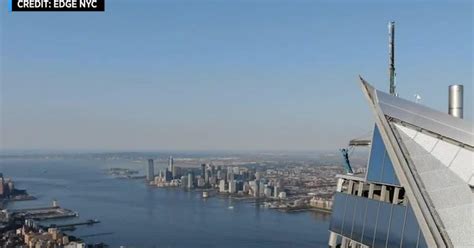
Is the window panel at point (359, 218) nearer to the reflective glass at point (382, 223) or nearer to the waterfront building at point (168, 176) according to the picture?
the reflective glass at point (382, 223)

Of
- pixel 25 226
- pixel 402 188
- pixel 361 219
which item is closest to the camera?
pixel 402 188

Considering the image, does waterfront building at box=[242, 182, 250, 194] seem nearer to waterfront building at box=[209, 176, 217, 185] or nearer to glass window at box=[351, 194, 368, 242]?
waterfront building at box=[209, 176, 217, 185]

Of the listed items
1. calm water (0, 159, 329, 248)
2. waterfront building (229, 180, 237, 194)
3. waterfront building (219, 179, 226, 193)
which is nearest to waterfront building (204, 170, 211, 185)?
waterfront building (219, 179, 226, 193)

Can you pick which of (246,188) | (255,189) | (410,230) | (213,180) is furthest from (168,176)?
(410,230)

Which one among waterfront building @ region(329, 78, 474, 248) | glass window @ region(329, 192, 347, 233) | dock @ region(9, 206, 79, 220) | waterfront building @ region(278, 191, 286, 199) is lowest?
dock @ region(9, 206, 79, 220)

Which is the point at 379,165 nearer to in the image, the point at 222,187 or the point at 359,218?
the point at 359,218

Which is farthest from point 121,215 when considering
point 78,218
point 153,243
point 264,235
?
point 264,235

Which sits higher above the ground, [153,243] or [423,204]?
[423,204]

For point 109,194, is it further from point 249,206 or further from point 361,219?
point 361,219
